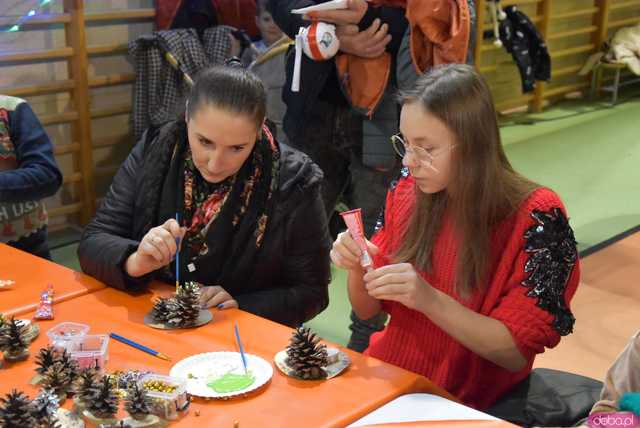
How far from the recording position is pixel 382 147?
273 cm

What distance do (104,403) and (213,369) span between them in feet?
0.79

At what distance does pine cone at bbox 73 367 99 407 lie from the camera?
4.56 feet

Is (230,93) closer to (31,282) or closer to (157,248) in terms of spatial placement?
(157,248)

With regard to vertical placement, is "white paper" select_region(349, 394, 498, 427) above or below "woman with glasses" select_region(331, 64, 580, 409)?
below

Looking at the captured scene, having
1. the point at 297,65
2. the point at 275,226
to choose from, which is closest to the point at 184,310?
the point at 275,226

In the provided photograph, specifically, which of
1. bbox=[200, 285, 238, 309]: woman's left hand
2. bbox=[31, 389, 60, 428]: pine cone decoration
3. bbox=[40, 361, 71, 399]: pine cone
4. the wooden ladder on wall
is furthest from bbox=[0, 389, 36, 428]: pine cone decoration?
the wooden ladder on wall

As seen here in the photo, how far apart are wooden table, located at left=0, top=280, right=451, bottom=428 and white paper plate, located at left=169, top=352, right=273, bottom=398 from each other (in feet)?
0.05

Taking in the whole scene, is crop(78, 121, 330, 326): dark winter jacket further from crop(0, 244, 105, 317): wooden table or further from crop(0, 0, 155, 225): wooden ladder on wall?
crop(0, 0, 155, 225): wooden ladder on wall

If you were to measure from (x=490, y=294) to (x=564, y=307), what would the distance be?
0.15m

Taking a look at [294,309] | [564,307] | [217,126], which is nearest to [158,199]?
[217,126]

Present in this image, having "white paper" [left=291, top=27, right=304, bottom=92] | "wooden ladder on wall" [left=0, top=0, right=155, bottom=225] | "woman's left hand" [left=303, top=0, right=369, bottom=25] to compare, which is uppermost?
"woman's left hand" [left=303, top=0, right=369, bottom=25]

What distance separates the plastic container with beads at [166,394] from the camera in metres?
1.39

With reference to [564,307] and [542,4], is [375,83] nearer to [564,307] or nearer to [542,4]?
[564,307]

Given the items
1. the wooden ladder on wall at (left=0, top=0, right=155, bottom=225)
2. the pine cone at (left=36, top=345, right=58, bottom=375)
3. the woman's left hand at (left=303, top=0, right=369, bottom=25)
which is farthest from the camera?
the wooden ladder on wall at (left=0, top=0, right=155, bottom=225)
